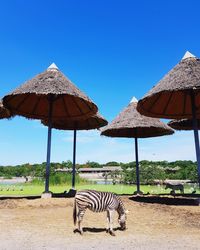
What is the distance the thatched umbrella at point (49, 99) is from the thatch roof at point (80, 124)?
1.46m

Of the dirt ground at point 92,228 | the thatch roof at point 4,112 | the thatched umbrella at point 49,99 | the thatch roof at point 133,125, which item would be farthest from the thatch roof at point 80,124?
the dirt ground at point 92,228

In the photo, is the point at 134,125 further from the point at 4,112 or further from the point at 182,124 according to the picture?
the point at 4,112

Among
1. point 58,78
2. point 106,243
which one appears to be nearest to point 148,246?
point 106,243

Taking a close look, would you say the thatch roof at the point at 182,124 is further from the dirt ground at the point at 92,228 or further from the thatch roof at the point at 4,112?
the thatch roof at the point at 4,112

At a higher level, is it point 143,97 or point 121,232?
point 143,97

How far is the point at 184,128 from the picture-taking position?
17141 millimetres

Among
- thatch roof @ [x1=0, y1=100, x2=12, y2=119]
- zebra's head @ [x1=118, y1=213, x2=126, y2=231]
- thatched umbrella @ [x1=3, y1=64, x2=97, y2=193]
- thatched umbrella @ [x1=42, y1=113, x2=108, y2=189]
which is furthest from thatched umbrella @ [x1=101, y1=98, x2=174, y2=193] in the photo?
zebra's head @ [x1=118, y1=213, x2=126, y2=231]

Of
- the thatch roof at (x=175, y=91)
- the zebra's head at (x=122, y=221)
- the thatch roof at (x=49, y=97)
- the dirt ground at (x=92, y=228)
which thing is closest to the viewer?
the dirt ground at (x=92, y=228)

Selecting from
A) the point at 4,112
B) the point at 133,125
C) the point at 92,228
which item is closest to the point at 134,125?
the point at 133,125

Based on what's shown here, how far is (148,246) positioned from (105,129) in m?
10.3

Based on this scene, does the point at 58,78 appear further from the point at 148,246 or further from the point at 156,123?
the point at 148,246

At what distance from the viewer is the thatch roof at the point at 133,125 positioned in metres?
14.4

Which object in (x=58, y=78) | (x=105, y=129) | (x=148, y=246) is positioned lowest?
(x=148, y=246)

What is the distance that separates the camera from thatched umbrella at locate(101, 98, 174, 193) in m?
14.5
